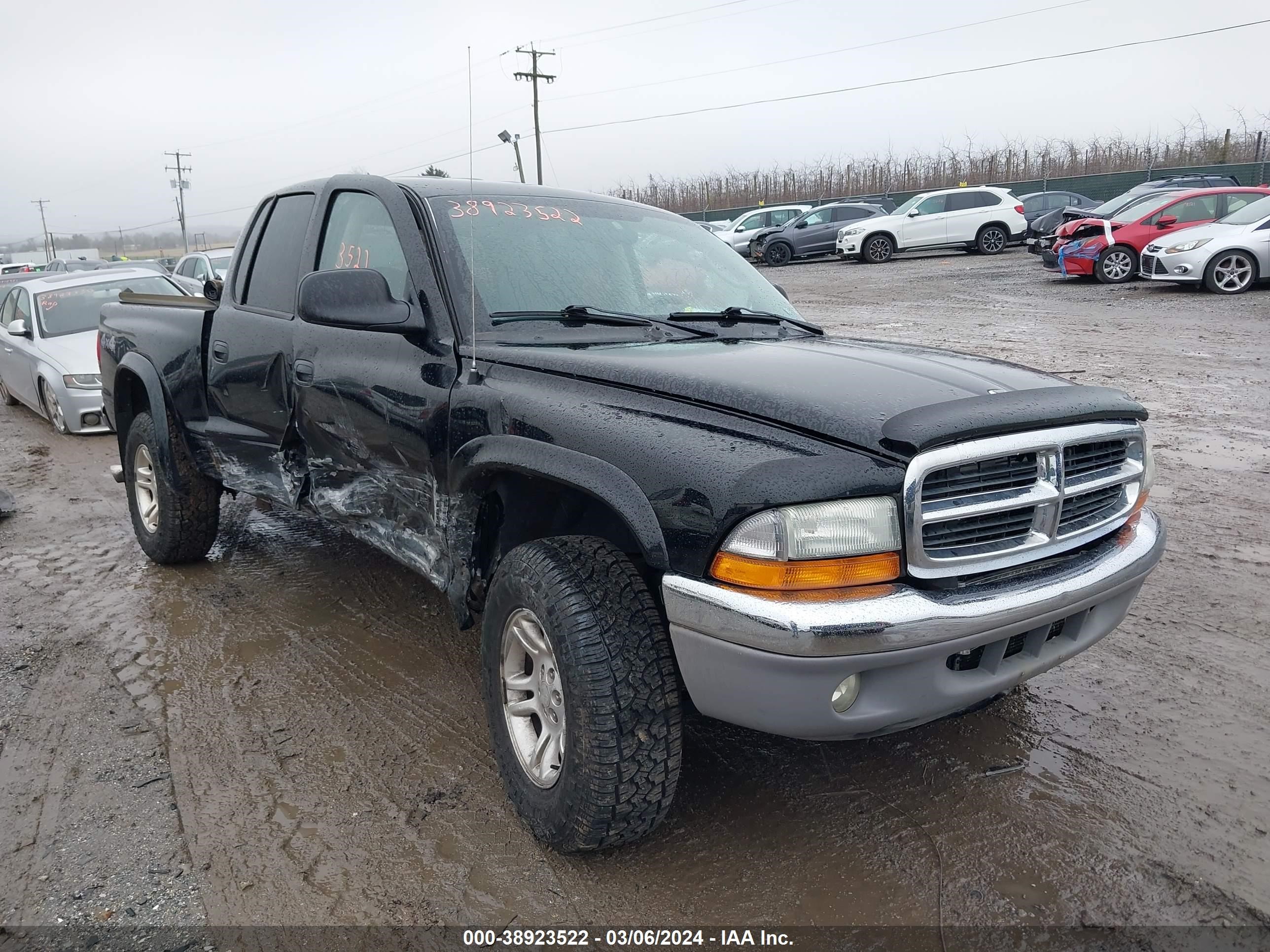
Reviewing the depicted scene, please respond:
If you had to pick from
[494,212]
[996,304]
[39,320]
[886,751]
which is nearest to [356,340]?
[494,212]

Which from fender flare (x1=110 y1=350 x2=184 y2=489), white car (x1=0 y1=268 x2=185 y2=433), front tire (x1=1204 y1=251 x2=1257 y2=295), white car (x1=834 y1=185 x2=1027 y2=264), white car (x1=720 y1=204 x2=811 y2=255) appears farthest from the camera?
white car (x1=720 y1=204 x2=811 y2=255)

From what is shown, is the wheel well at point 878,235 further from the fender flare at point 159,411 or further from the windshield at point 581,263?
the fender flare at point 159,411

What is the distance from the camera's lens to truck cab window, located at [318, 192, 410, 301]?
3293mm

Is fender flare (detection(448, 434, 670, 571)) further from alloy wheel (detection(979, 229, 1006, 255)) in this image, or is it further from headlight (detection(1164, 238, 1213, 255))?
alloy wheel (detection(979, 229, 1006, 255))

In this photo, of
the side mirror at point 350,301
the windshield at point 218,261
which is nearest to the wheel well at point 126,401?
the side mirror at point 350,301

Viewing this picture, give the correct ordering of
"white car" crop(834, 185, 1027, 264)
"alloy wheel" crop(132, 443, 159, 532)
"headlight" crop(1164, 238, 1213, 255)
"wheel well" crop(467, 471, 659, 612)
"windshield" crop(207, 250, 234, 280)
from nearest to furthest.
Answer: "wheel well" crop(467, 471, 659, 612), "alloy wheel" crop(132, 443, 159, 532), "headlight" crop(1164, 238, 1213, 255), "windshield" crop(207, 250, 234, 280), "white car" crop(834, 185, 1027, 264)

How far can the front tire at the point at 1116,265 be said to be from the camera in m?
16.0

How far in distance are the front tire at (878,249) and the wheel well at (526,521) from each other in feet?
71.7

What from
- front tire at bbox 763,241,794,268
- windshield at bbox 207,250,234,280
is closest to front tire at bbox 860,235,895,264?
front tire at bbox 763,241,794,268

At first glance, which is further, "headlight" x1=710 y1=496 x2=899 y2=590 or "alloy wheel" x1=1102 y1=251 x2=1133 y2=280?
"alloy wheel" x1=1102 y1=251 x2=1133 y2=280

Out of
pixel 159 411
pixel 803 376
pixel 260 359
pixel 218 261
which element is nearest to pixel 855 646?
pixel 803 376

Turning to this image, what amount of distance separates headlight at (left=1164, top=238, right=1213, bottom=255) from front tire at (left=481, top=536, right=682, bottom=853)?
14623 millimetres

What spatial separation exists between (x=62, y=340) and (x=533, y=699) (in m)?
8.59

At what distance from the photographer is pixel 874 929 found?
7.50 feet
